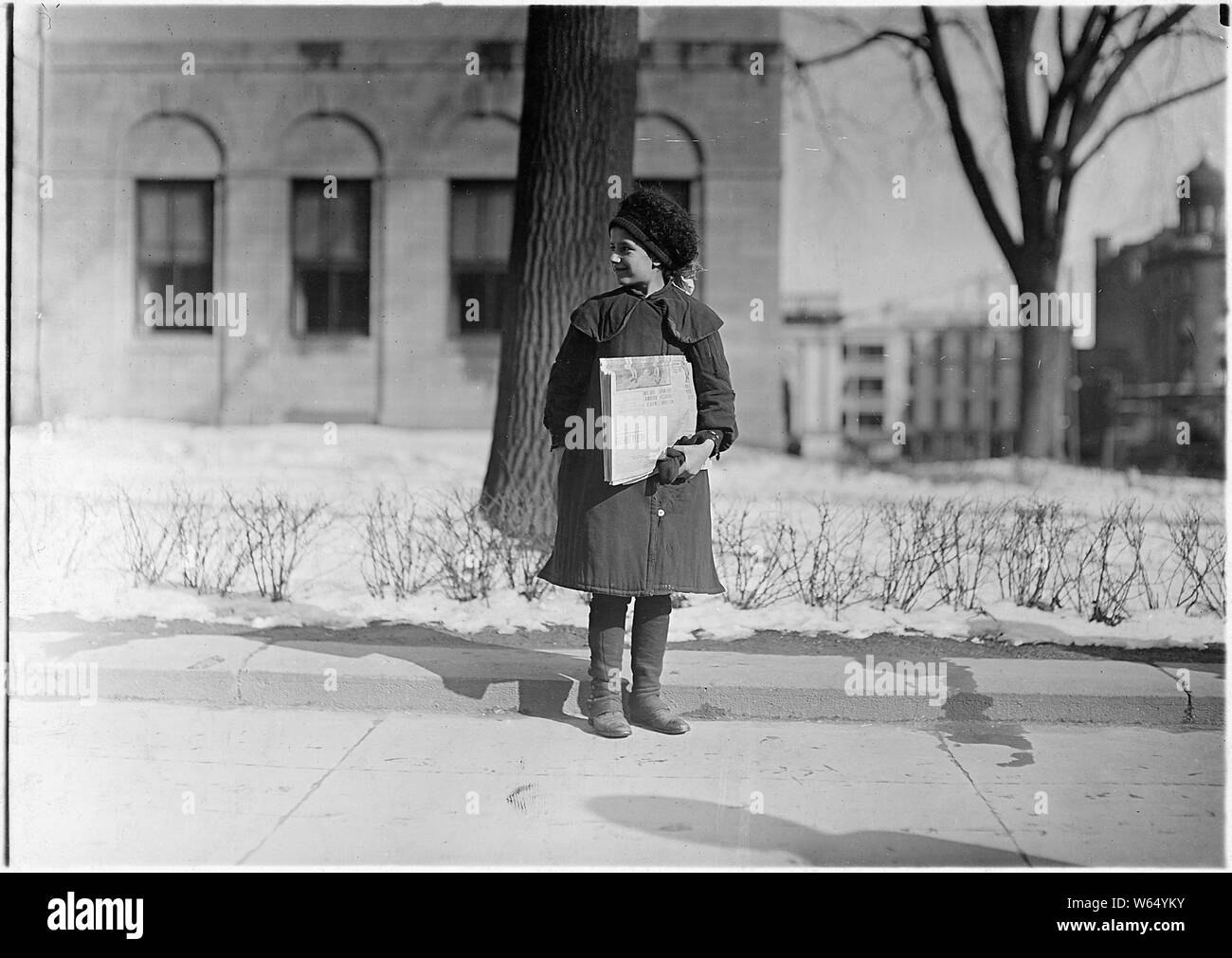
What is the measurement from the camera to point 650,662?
472 centimetres

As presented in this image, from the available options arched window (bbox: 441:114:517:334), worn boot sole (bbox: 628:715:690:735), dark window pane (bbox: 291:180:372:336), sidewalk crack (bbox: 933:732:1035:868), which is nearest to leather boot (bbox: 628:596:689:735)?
worn boot sole (bbox: 628:715:690:735)

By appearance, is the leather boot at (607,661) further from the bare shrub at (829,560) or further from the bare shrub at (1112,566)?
the bare shrub at (1112,566)

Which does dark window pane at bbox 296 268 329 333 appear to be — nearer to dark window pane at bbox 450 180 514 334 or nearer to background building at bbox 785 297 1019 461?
dark window pane at bbox 450 180 514 334

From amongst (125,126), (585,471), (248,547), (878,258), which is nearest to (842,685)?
(585,471)

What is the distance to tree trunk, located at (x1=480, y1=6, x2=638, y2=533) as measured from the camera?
6645mm

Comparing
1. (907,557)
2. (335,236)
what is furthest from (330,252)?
(907,557)

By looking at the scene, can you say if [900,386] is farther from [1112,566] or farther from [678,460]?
[678,460]

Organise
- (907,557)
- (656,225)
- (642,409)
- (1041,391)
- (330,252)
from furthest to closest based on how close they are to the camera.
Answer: (330,252) < (1041,391) < (907,557) < (656,225) < (642,409)

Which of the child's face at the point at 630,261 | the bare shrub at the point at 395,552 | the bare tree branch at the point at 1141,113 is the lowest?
the bare shrub at the point at 395,552

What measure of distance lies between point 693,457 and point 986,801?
159cm

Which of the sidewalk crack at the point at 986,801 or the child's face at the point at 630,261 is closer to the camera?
the sidewalk crack at the point at 986,801

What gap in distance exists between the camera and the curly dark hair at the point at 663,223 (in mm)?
4512

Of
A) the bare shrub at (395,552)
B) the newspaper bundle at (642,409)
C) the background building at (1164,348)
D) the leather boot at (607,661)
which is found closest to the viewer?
the newspaper bundle at (642,409)

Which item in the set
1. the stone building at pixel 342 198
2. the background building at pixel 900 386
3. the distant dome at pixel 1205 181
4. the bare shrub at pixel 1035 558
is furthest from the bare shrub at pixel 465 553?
the distant dome at pixel 1205 181
